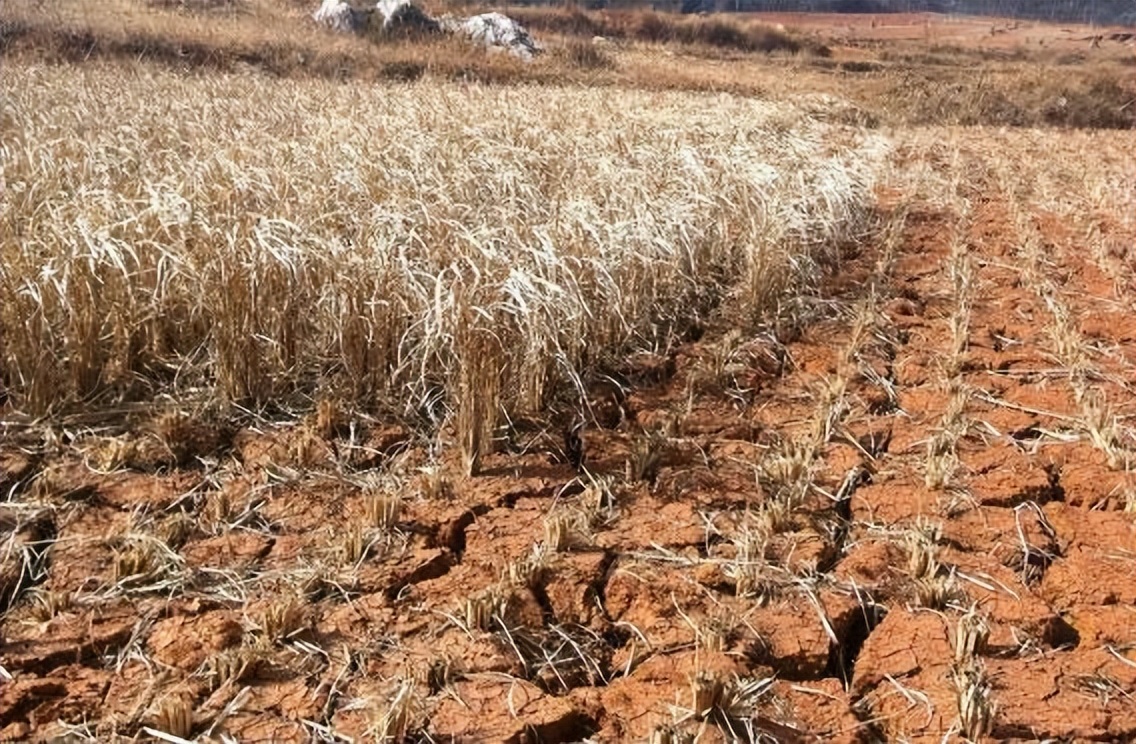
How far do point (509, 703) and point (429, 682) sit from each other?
0.52 ft

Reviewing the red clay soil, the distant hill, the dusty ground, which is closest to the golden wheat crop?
the red clay soil

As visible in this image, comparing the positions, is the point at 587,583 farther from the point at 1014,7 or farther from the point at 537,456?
the point at 1014,7

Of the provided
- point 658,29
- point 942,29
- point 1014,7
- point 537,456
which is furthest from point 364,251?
point 1014,7

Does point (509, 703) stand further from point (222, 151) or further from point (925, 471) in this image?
point (222, 151)

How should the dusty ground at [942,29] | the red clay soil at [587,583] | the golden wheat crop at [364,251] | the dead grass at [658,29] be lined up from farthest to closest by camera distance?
the dusty ground at [942,29] → the dead grass at [658,29] → the golden wheat crop at [364,251] → the red clay soil at [587,583]

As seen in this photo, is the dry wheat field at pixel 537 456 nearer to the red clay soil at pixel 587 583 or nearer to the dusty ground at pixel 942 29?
the red clay soil at pixel 587 583

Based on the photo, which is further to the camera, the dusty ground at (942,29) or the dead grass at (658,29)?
the dusty ground at (942,29)

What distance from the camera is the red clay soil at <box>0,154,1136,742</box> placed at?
1.63 m

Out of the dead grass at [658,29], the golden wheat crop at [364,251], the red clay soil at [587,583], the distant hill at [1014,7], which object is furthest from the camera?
the distant hill at [1014,7]

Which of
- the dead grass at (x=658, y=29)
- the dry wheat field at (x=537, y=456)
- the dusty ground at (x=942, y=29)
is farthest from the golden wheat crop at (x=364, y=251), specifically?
the dusty ground at (x=942, y=29)

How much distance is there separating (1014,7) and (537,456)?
5502 centimetres

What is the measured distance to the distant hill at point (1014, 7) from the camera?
152ft

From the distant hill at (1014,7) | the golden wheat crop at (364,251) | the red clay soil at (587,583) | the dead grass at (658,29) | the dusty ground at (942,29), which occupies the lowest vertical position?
the red clay soil at (587,583)

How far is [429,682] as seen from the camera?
1674 millimetres
